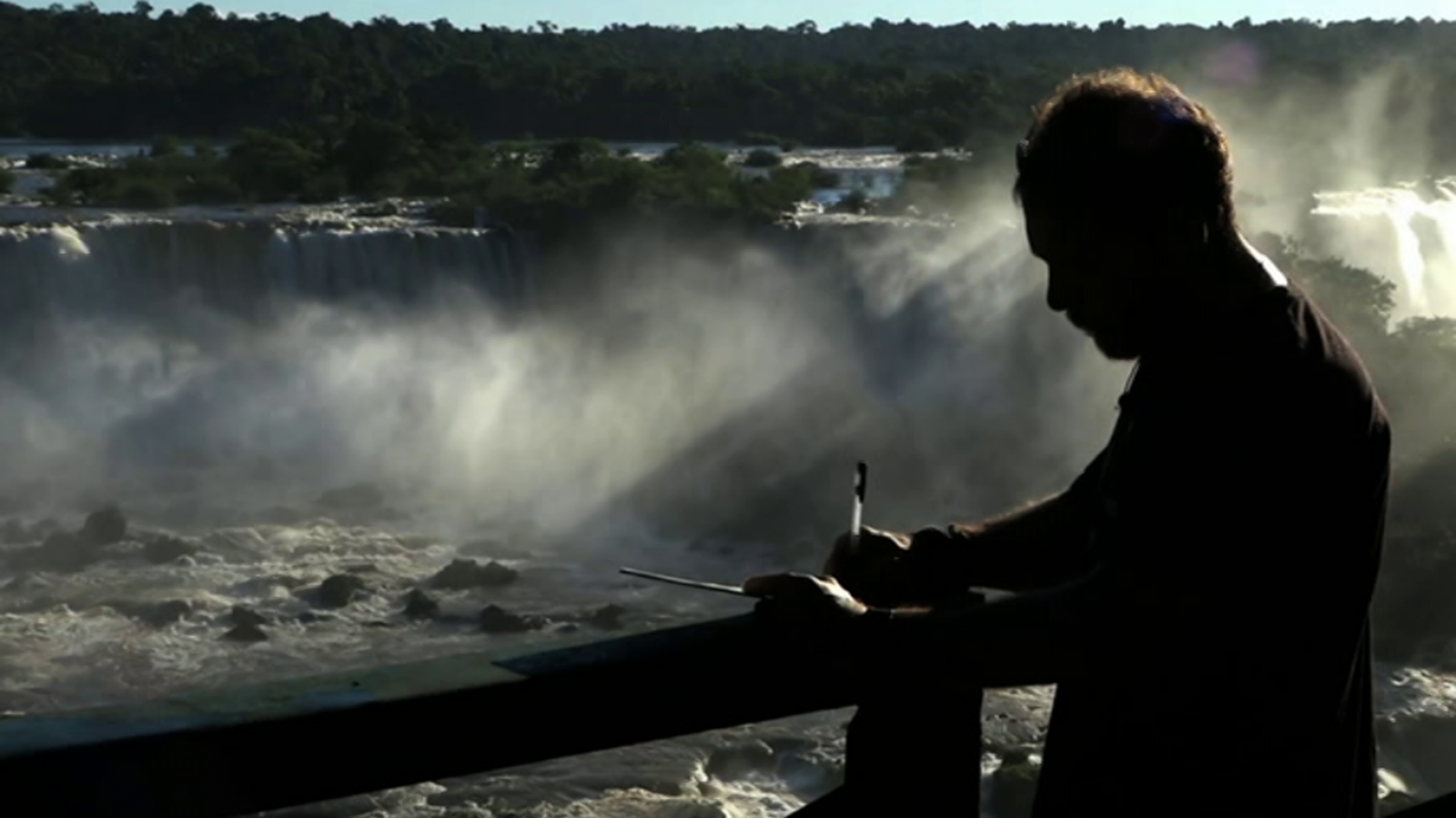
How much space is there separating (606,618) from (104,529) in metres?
6.12

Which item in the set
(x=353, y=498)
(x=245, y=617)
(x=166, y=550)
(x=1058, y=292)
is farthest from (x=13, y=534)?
(x=1058, y=292)

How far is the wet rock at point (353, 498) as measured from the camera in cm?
2312

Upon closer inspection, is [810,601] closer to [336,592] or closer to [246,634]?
[246,634]

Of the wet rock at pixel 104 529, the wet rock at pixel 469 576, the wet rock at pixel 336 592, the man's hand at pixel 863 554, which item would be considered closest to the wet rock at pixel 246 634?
the wet rock at pixel 336 592

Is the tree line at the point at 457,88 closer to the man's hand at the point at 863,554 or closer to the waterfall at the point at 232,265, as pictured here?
the waterfall at the point at 232,265

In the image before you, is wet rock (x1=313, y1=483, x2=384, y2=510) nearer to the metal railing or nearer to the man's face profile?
the metal railing

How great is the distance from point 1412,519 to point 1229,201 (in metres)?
18.8

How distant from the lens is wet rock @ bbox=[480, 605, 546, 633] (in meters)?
17.2

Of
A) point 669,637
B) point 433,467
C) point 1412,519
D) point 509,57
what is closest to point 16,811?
point 669,637

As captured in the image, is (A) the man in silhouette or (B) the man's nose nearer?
(A) the man in silhouette

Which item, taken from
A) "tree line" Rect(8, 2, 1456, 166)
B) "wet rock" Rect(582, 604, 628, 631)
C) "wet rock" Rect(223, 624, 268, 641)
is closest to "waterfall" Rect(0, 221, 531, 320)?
"wet rock" Rect(223, 624, 268, 641)

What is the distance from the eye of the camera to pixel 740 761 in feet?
45.3

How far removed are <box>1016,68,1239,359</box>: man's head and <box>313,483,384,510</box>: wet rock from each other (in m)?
21.5

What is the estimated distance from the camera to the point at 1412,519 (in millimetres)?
19688
